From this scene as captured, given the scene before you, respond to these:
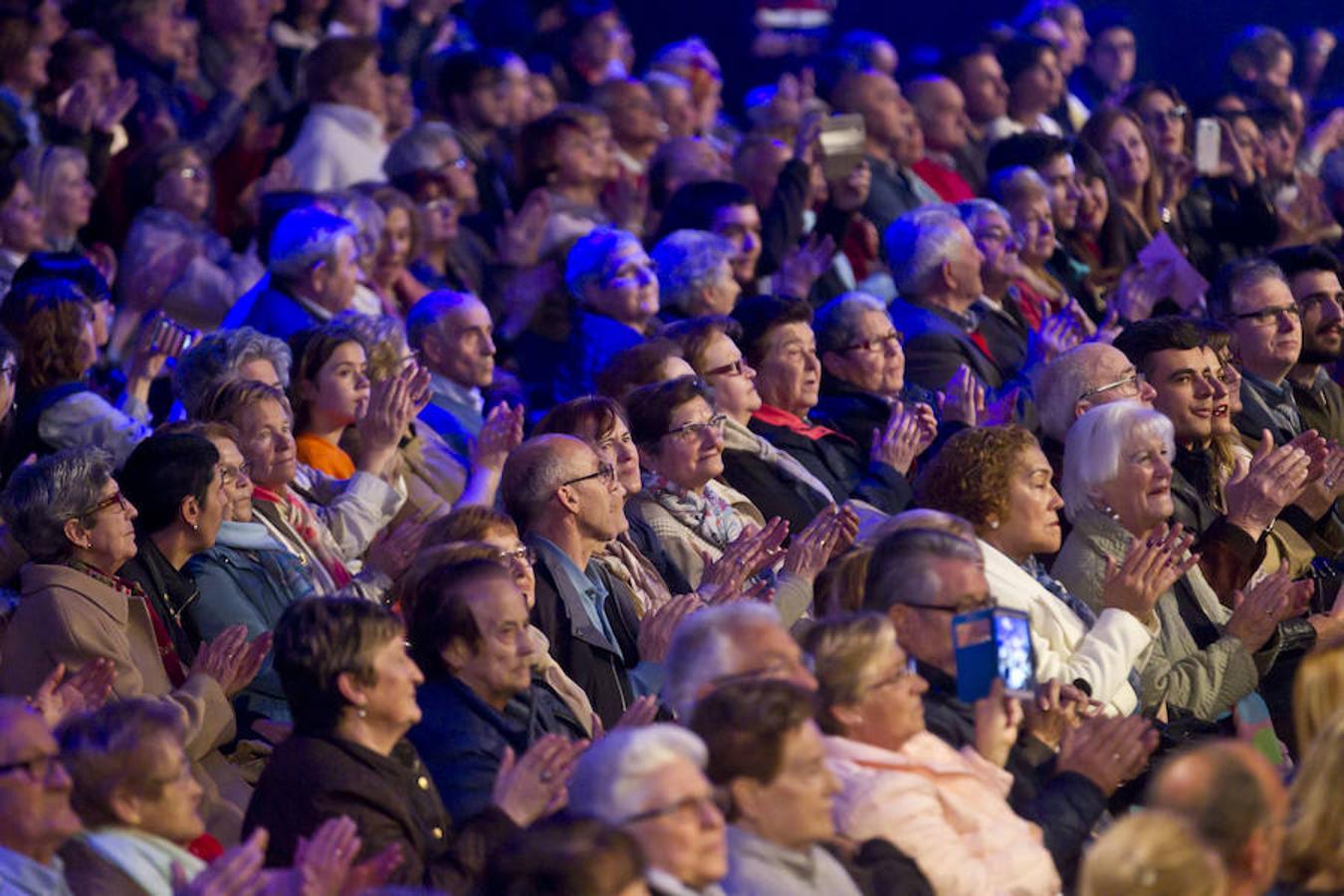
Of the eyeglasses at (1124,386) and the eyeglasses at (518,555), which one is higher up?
the eyeglasses at (518,555)

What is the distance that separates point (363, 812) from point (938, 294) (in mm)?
4194

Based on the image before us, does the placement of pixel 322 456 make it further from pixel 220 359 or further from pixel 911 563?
pixel 911 563

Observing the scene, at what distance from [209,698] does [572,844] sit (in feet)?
5.52

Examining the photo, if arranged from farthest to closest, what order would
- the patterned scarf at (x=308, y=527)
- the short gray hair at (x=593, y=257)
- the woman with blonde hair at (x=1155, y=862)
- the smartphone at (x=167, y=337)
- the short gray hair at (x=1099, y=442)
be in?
the short gray hair at (x=593, y=257) < the smartphone at (x=167, y=337) < the short gray hair at (x=1099, y=442) < the patterned scarf at (x=308, y=527) < the woman with blonde hair at (x=1155, y=862)

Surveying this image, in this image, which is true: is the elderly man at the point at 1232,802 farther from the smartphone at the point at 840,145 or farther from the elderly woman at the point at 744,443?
the smartphone at the point at 840,145

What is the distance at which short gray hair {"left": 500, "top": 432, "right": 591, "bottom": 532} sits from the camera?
564 centimetres

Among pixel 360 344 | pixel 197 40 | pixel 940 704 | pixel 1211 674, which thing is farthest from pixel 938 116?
pixel 940 704

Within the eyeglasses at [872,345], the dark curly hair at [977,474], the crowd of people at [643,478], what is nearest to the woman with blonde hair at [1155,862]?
the crowd of people at [643,478]

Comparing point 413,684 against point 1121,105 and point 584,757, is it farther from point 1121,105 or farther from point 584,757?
point 1121,105

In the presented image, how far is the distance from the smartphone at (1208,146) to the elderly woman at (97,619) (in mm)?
6163

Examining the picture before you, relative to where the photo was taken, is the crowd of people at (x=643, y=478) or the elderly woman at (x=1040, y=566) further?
the elderly woman at (x=1040, y=566)

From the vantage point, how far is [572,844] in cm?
339

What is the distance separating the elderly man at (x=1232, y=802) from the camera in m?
3.41

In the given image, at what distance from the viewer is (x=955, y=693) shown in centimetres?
485
